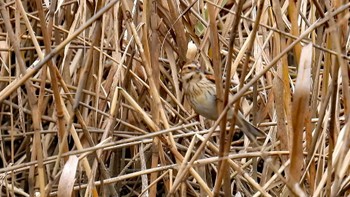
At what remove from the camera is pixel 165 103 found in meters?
2.42

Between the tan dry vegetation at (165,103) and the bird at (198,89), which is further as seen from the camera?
the bird at (198,89)

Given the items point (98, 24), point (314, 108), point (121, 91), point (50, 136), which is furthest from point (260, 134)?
point (50, 136)

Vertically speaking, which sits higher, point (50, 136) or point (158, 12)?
point (158, 12)

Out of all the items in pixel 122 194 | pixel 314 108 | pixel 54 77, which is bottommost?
pixel 122 194

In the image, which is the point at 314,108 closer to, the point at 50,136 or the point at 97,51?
the point at 97,51

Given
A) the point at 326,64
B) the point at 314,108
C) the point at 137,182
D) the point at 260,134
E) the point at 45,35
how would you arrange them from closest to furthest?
the point at 45,35
the point at 326,64
the point at 314,108
the point at 260,134
the point at 137,182

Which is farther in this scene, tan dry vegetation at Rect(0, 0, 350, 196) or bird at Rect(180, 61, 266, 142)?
bird at Rect(180, 61, 266, 142)

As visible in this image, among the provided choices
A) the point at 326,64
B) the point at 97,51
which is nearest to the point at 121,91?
the point at 97,51

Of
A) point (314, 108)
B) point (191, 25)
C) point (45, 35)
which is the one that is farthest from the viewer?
point (191, 25)

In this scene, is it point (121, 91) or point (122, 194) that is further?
point (122, 194)

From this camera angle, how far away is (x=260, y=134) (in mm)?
2180

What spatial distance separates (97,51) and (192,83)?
1.10 feet

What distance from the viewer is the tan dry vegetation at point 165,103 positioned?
5.30 feet

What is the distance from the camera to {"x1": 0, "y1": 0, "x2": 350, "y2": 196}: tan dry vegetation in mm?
1616
